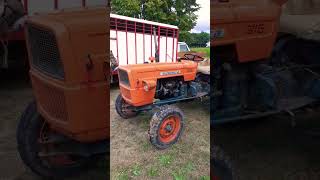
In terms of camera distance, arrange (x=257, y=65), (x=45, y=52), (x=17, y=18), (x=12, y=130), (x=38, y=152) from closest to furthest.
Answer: (x=257, y=65) → (x=45, y=52) → (x=38, y=152) → (x=17, y=18) → (x=12, y=130)

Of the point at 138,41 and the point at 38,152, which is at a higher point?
the point at 138,41

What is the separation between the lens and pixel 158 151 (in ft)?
4.75

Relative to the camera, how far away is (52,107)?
2.26 meters

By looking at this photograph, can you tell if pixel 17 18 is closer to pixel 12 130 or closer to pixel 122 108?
pixel 12 130

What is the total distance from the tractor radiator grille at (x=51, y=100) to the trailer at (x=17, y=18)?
425 mm

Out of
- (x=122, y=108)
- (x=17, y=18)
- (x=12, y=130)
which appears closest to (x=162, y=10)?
(x=122, y=108)

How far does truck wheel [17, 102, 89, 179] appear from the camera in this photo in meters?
2.72

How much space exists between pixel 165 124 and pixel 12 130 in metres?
3.19

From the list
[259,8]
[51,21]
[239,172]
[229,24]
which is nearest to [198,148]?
[229,24]

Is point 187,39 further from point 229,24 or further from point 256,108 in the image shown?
point 256,108

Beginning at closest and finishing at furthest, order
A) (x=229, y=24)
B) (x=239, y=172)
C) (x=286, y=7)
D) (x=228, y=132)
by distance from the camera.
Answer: (x=229, y=24)
(x=286, y=7)
(x=228, y=132)
(x=239, y=172)

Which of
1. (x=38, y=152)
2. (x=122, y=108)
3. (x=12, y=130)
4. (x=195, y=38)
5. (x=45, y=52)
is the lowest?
(x=12, y=130)

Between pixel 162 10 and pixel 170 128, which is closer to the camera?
pixel 162 10

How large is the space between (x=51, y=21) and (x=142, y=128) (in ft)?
3.07
